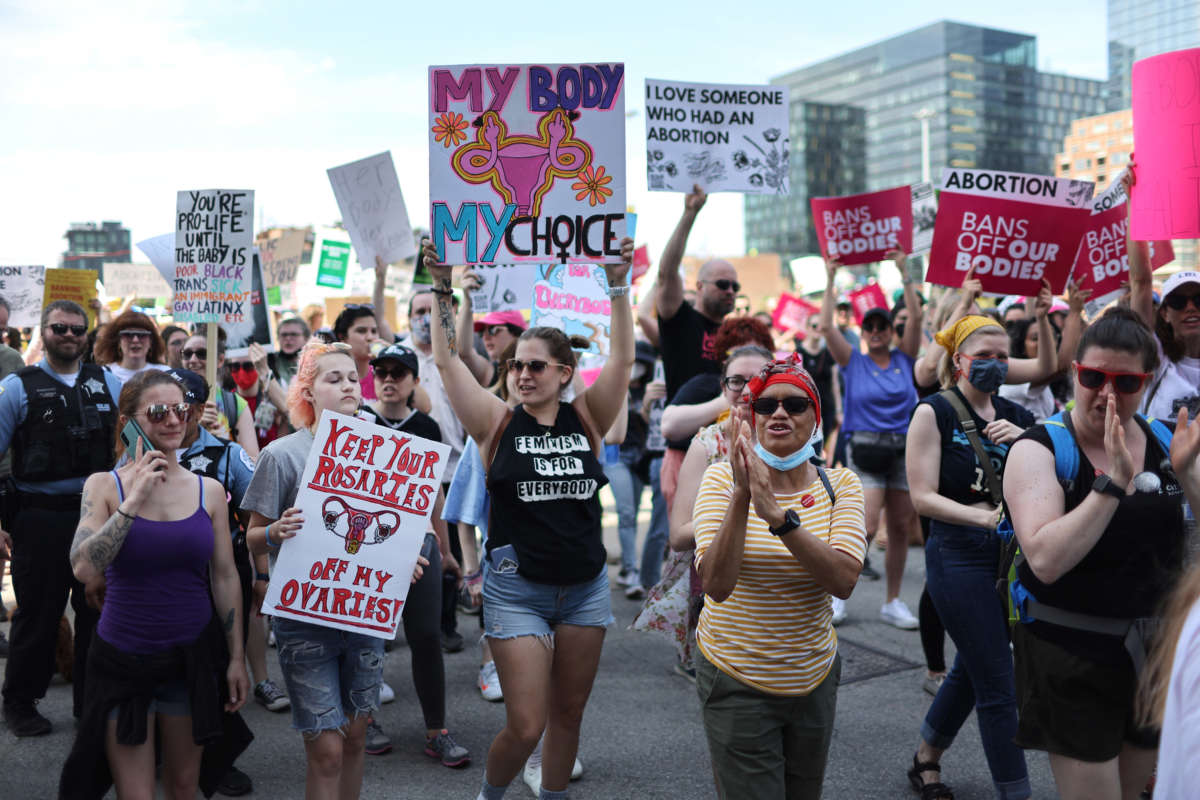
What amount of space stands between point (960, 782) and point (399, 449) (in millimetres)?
2890

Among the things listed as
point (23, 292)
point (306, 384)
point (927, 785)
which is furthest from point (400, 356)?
point (23, 292)

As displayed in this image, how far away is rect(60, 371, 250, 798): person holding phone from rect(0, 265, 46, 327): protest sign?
6.82 metres

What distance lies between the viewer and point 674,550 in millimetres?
3775

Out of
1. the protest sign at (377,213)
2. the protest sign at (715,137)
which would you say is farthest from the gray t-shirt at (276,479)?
the protest sign at (377,213)

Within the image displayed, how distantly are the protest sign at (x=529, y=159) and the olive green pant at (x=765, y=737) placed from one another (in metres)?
2.02

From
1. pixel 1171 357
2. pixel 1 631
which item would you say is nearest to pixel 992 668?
pixel 1171 357

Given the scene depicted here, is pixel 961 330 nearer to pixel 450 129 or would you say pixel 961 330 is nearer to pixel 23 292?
pixel 450 129

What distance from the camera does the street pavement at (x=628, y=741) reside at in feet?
14.8

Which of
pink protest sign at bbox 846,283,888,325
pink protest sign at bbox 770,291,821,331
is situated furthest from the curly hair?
pink protest sign at bbox 770,291,821,331

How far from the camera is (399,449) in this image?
12.7ft

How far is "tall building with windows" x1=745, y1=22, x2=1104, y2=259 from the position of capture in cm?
13475

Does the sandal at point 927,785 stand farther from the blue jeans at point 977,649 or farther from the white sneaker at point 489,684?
the white sneaker at point 489,684

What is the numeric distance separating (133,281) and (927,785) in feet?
48.5

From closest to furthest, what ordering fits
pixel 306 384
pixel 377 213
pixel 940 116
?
pixel 306 384 < pixel 377 213 < pixel 940 116
